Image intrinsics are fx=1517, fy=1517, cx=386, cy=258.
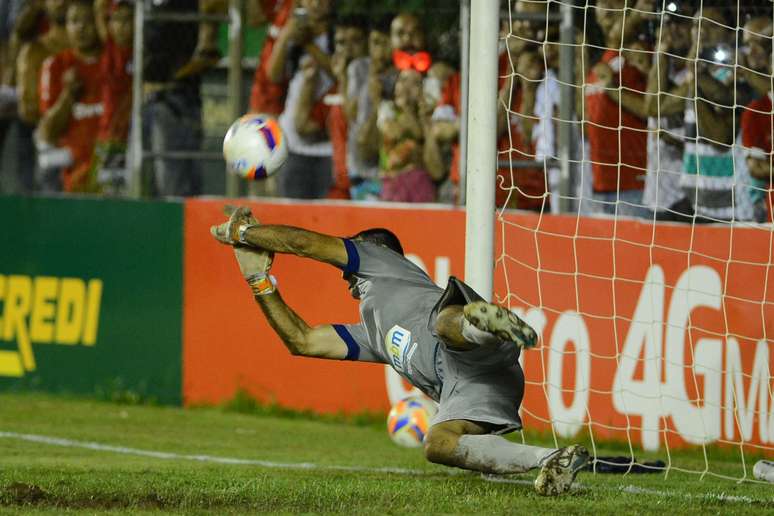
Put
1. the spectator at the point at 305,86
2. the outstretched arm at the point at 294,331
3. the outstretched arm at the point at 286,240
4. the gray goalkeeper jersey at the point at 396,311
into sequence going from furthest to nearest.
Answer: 1. the spectator at the point at 305,86
2. the outstretched arm at the point at 294,331
3. the outstretched arm at the point at 286,240
4. the gray goalkeeper jersey at the point at 396,311

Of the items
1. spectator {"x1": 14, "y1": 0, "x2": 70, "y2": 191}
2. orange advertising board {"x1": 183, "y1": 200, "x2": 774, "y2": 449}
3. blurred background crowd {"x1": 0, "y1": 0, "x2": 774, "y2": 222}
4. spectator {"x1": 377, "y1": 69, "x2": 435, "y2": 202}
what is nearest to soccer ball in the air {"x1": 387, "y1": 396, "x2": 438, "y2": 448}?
orange advertising board {"x1": 183, "y1": 200, "x2": 774, "y2": 449}

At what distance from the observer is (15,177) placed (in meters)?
14.1

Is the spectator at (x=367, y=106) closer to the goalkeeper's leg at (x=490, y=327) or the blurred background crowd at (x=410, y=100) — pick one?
the blurred background crowd at (x=410, y=100)

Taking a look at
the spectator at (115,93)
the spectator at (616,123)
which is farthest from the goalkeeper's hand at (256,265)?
the spectator at (115,93)

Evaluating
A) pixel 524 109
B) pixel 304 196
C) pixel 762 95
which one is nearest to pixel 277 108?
pixel 304 196

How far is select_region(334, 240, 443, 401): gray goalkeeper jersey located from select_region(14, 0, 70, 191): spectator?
6.93 meters

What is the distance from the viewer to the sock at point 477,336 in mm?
6562

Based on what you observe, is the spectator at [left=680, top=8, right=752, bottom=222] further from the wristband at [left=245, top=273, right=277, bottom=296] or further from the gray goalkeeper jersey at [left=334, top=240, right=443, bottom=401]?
the wristband at [left=245, top=273, right=277, bottom=296]

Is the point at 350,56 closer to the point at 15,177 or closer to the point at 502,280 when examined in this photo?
the point at 502,280

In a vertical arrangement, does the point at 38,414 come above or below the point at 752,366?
below

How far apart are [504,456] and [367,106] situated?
5.45m

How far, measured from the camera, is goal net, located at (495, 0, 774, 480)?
9773 mm

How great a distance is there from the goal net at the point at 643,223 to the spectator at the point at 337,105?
1.57 metres

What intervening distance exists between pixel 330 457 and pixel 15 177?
549 centimetres
